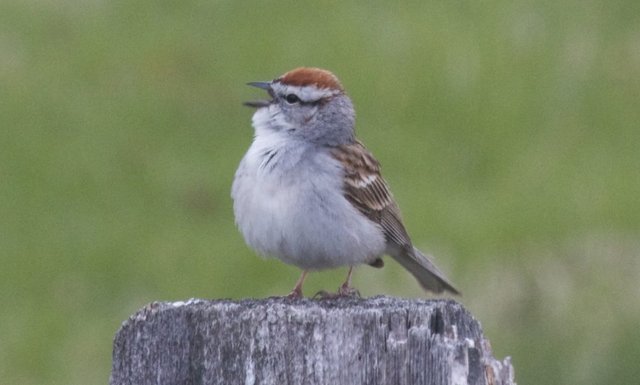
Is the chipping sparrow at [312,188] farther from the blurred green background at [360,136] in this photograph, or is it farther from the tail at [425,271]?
the blurred green background at [360,136]

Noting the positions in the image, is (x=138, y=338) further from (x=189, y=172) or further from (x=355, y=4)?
(x=355, y=4)

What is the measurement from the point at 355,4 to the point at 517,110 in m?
1.79

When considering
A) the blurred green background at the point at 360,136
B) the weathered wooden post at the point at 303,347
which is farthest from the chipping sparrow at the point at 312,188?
the weathered wooden post at the point at 303,347

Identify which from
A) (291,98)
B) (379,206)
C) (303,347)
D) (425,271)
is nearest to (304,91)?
(291,98)

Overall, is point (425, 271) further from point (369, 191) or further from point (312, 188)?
point (312, 188)

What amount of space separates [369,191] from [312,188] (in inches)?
22.2

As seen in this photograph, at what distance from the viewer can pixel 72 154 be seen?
1091 cm

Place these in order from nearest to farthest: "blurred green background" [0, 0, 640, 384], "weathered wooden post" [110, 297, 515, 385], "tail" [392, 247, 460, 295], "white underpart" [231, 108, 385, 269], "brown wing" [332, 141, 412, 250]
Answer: "weathered wooden post" [110, 297, 515, 385] → "white underpart" [231, 108, 385, 269] → "brown wing" [332, 141, 412, 250] → "tail" [392, 247, 460, 295] → "blurred green background" [0, 0, 640, 384]

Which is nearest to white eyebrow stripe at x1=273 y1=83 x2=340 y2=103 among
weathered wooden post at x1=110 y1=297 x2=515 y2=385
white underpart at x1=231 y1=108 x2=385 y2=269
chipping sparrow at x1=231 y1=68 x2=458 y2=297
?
chipping sparrow at x1=231 y1=68 x2=458 y2=297

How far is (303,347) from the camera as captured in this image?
4273mm

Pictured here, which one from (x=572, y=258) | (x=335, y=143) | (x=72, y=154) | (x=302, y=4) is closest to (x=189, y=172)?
(x=72, y=154)

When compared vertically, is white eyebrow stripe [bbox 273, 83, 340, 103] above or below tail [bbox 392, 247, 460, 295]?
above

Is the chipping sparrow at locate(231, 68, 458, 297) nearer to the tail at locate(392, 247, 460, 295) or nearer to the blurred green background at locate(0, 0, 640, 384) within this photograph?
the tail at locate(392, 247, 460, 295)

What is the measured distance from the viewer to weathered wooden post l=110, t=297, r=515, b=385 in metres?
4.24
